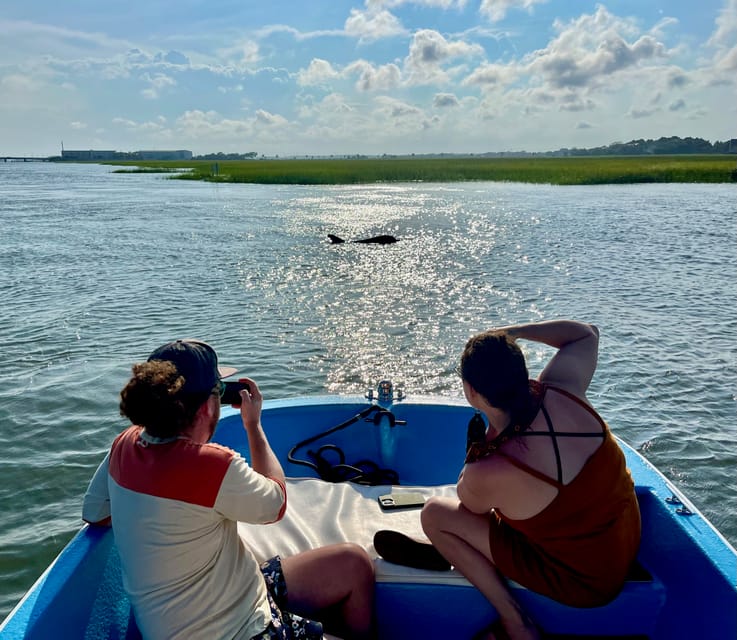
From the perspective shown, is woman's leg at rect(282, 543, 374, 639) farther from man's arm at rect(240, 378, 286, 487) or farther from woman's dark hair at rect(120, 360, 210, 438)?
woman's dark hair at rect(120, 360, 210, 438)

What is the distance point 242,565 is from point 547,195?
38.2 m

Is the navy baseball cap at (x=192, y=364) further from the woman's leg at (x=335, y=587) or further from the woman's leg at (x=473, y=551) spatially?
the woman's leg at (x=473, y=551)

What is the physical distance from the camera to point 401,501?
3455 mm

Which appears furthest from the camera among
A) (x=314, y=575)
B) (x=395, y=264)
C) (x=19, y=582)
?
(x=395, y=264)

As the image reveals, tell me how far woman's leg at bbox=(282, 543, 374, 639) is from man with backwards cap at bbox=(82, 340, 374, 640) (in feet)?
1.04

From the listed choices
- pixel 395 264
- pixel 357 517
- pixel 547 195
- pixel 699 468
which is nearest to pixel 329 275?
pixel 395 264

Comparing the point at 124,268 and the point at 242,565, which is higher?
the point at 242,565

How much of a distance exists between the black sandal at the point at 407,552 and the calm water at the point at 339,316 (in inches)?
123

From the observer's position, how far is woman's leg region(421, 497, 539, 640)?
2.62m

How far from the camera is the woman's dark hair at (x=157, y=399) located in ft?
6.42

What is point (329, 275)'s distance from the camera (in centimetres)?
1484

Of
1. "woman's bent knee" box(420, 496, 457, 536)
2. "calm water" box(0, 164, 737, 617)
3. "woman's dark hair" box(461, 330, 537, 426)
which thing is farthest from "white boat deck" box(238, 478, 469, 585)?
"calm water" box(0, 164, 737, 617)

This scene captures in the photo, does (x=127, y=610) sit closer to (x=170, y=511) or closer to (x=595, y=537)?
(x=170, y=511)

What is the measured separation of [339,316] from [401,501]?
7798 mm
